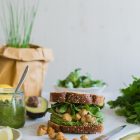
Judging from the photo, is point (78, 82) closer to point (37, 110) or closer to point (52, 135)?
point (37, 110)

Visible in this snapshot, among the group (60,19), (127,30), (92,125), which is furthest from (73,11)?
(92,125)

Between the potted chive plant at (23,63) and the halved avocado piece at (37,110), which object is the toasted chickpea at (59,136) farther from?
the potted chive plant at (23,63)

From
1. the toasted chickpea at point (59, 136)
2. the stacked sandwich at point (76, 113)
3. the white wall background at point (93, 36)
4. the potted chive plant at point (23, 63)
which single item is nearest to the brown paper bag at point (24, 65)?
the potted chive plant at point (23, 63)

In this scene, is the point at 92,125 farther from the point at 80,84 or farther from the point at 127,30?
the point at 127,30

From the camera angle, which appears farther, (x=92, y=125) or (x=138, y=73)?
(x=138, y=73)

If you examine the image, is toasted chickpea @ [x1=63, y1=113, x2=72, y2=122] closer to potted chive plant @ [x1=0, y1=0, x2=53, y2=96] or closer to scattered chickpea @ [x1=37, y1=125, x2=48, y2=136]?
scattered chickpea @ [x1=37, y1=125, x2=48, y2=136]
